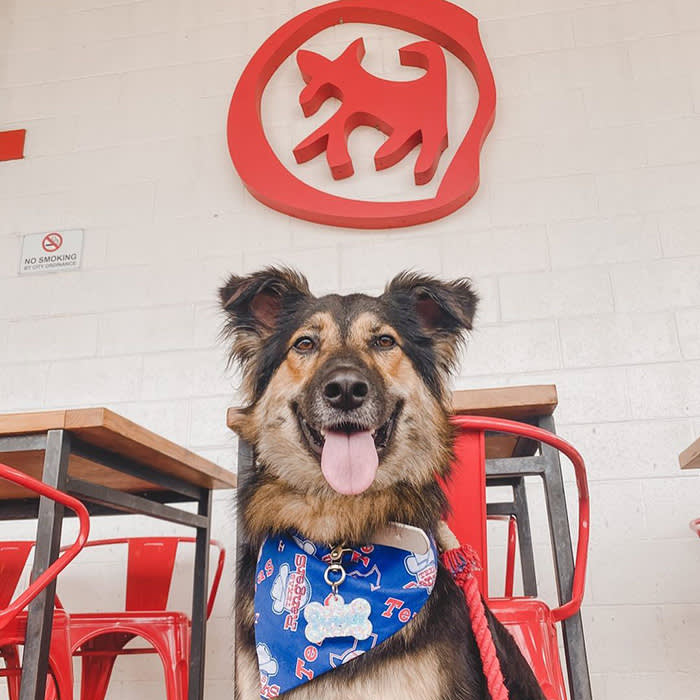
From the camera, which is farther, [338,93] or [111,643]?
[338,93]

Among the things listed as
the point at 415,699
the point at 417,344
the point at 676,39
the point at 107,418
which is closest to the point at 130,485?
the point at 107,418

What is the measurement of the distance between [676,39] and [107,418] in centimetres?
330

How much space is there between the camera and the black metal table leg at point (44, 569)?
148 centimetres

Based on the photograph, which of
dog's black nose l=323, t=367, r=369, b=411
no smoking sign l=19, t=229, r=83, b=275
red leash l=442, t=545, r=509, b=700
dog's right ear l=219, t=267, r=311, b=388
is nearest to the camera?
red leash l=442, t=545, r=509, b=700

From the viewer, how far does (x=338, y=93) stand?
3.57 m

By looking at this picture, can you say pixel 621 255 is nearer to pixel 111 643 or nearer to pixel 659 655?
pixel 659 655

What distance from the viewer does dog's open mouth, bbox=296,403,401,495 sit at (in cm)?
144

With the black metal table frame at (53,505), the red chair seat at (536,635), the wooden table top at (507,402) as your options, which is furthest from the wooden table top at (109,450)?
the red chair seat at (536,635)

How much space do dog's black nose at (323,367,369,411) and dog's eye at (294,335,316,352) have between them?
241 millimetres

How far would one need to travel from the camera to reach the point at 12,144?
3.83 meters

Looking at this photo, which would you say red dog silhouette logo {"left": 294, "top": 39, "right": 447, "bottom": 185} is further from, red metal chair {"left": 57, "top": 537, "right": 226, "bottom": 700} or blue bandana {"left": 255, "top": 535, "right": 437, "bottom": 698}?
blue bandana {"left": 255, "top": 535, "right": 437, "bottom": 698}

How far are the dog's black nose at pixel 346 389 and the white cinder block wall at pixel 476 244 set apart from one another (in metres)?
1.62

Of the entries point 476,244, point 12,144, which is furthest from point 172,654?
point 12,144

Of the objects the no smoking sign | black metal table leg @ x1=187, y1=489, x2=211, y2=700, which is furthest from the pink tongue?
the no smoking sign
